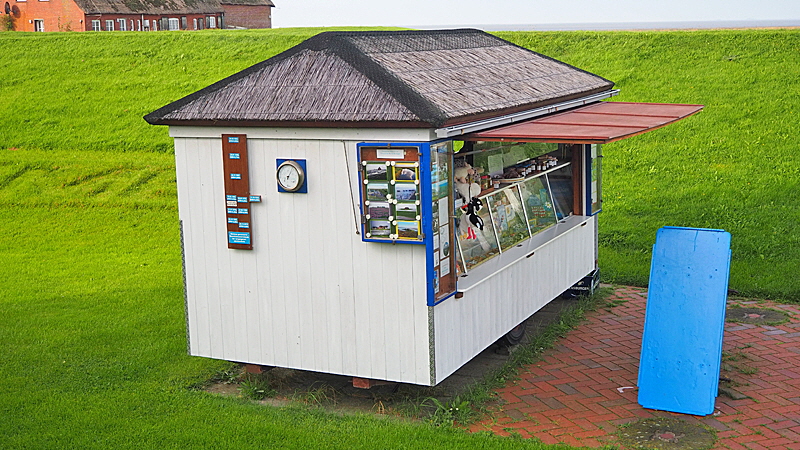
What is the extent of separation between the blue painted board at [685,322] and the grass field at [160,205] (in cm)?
147

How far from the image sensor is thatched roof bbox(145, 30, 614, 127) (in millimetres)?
6688

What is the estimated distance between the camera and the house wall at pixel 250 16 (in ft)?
201

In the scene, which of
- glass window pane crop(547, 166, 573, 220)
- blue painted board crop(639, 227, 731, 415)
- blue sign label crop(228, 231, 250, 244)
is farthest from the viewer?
glass window pane crop(547, 166, 573, 220)

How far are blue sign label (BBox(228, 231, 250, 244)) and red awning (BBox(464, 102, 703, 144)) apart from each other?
1.92 metres

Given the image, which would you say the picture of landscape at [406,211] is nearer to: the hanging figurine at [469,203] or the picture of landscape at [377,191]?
the picture of landscape at [377,191]

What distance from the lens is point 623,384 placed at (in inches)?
311

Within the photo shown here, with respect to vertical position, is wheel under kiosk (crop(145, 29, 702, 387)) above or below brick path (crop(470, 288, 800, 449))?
above

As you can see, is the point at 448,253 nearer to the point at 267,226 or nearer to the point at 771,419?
the point at 267,226

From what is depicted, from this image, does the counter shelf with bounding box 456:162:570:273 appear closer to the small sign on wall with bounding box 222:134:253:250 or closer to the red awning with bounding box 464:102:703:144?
the red awning with bounding box 464:102:703:144

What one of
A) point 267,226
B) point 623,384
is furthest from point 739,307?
point 267,226

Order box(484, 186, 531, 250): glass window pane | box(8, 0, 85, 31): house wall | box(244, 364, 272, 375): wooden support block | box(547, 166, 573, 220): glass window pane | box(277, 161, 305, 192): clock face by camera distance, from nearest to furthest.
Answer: box(277, 161, 305, 192): clock face
box(244, 364, 272, 375): wooden support block
box(484, 186, 531, 250): glass window pane
box(547, 166, 573, 220): glass window pane
box(8, 0, 85, 31): house wall

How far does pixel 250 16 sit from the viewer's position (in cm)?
6259

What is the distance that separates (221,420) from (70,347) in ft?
8.95

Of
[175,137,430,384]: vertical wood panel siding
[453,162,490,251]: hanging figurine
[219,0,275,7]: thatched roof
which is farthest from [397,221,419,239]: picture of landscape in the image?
[219,0,275,7]: thatched roof
